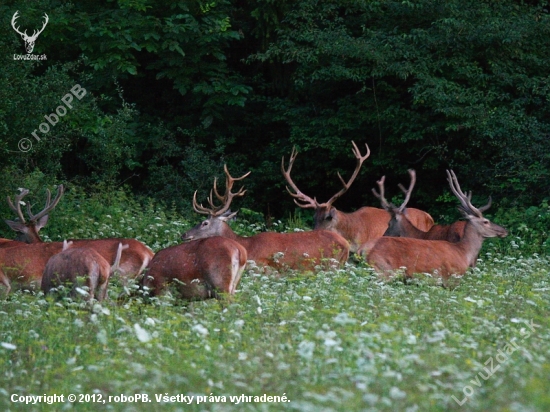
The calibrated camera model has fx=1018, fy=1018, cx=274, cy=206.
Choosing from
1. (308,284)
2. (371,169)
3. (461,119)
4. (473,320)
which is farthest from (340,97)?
(473,320)

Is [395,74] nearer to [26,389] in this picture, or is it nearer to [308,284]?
[308,284]

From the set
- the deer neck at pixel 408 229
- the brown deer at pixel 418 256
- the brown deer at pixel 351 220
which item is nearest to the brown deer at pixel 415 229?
the deer neck at pixel 408 229

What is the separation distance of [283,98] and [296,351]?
1362 cm

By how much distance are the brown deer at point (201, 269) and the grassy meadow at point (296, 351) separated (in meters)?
0.18

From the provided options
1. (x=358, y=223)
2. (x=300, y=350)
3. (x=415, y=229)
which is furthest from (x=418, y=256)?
(x=300, y=350)

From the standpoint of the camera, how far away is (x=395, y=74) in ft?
53.8

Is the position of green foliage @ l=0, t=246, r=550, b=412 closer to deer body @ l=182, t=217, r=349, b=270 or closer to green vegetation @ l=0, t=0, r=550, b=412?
green vegetation @ l=0, t=0, r=550, b=412

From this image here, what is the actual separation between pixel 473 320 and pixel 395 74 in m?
9.76

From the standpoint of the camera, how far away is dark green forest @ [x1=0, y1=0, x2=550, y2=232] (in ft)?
51.3

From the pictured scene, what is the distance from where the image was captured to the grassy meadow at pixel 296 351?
5.12 m

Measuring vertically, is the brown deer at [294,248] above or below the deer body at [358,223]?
above
